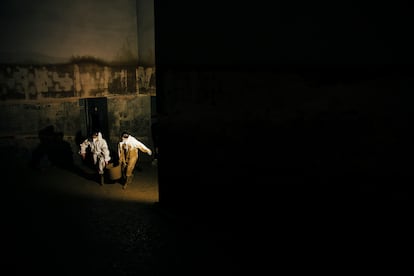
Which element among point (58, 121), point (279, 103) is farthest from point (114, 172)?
point (279, 103)

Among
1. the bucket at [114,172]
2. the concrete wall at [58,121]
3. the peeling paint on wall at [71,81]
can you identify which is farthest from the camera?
the concrete wall at [58,121]

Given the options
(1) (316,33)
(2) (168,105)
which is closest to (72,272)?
(2) (168,105)

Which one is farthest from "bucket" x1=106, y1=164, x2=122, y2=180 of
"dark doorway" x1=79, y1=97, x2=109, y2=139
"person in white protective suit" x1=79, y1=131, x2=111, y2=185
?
"dark doorway" x1=79, y1=97, x2=109, y2=139

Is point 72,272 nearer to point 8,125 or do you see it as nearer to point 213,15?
point 213,15

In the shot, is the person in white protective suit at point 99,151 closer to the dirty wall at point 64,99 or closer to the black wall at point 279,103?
the dirty wall at point 64,99

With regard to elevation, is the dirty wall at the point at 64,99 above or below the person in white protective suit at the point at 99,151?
above

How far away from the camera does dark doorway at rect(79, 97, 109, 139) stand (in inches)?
512

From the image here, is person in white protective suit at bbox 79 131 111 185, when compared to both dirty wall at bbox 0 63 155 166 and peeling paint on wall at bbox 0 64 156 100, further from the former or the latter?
peeling paint on wall at bbox 0 64 156 100

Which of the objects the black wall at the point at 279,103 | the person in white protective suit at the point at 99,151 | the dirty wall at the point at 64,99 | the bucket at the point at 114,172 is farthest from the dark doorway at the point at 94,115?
the black wall at the point at 279,103

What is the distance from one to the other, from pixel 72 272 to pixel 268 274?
3321mm

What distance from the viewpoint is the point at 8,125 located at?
11.2 meters

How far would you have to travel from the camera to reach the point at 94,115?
1333cm

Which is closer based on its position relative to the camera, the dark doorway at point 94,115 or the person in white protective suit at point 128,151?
the person in white protective suit at point 128,151

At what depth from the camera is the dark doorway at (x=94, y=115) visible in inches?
512
